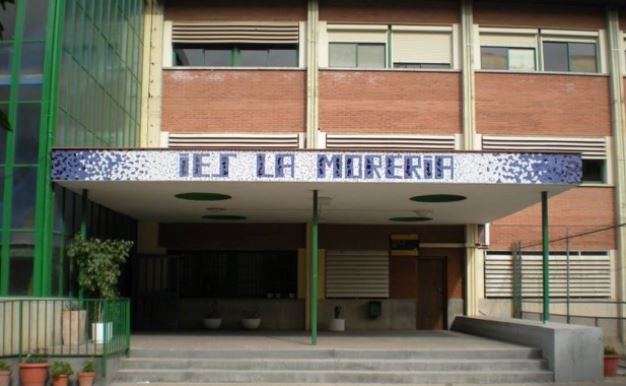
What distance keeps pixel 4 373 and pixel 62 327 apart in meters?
1.62

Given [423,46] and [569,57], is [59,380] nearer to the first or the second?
[423,46]

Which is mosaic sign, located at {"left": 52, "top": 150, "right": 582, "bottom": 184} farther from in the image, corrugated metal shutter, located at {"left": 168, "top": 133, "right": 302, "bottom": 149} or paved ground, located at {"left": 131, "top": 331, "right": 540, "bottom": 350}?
corrugated metal shutter, located at {"left": 168, "top": 133, "right": 302, "bottom": 149}

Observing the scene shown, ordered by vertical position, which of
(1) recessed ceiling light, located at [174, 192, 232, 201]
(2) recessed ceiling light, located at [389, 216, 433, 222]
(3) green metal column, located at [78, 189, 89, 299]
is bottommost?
(3) green metal column, located at [78, 189, 89, 299]

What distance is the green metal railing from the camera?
42.9ft

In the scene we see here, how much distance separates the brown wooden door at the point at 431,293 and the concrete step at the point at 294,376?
28.7ft

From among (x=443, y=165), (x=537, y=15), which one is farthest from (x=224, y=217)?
(x=537, y=15)

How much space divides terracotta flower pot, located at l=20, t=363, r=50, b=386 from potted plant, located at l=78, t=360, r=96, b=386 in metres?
0.59

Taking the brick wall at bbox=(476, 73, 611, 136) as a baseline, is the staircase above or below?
below

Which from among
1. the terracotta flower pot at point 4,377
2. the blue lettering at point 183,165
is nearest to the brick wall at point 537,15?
the blue lettering at point 183,165

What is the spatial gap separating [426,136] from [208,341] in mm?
9486

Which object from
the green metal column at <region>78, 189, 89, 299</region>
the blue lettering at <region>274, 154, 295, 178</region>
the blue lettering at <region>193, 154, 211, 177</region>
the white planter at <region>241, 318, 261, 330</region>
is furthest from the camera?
the white planter at <region>241, 318, 261, 330</region>

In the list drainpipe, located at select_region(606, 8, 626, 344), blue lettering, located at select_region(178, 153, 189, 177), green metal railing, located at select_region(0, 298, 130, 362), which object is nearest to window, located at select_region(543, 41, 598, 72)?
drainpipe, located at select_region(606, 8, 626, 344)

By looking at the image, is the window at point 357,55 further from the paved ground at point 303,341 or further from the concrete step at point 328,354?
the concrete step at point 328,354

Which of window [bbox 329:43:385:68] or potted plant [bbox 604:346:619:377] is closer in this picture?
potted plant [bbox 604:346:619:377]
